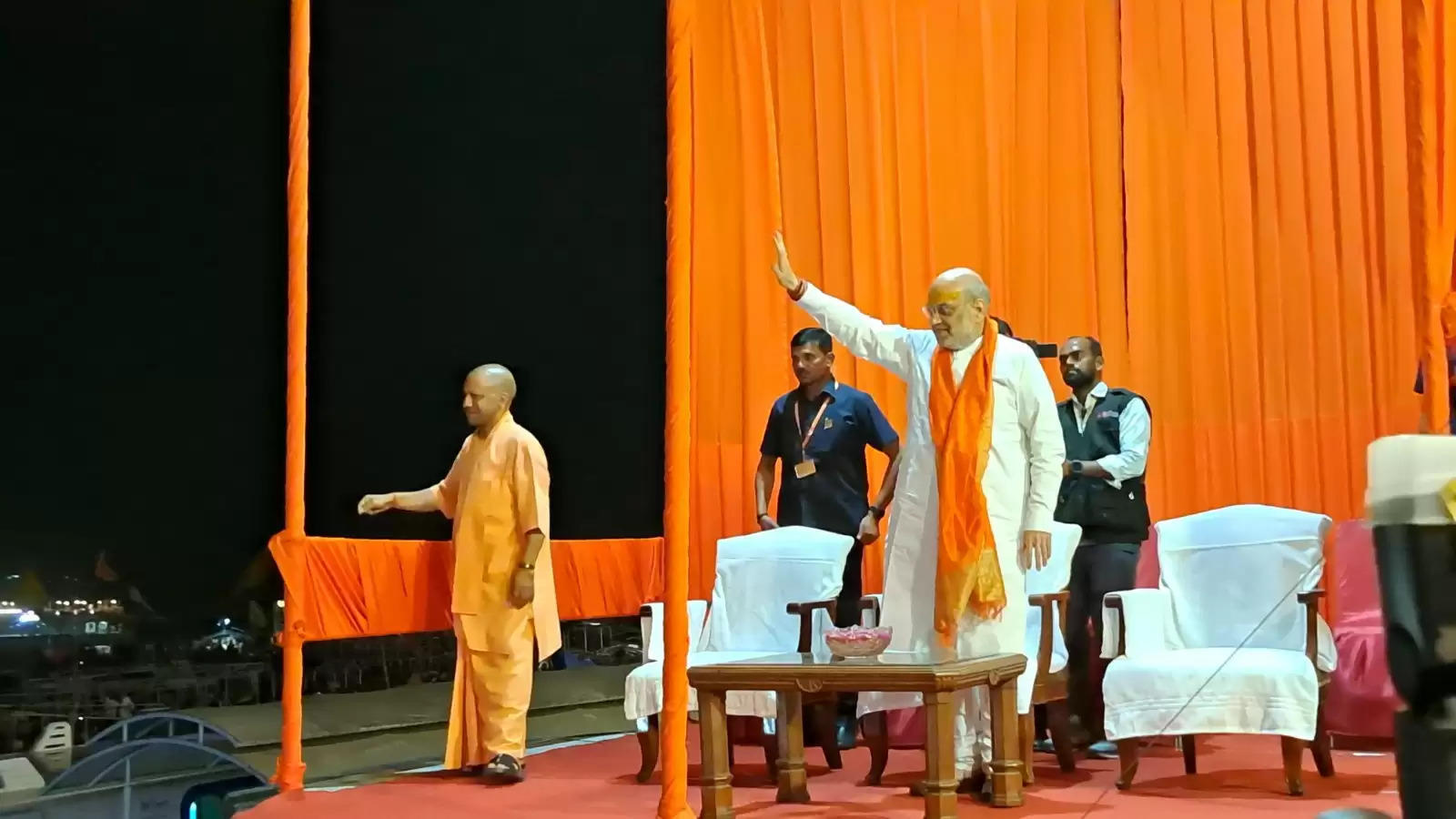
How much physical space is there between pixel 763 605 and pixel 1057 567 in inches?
37.3

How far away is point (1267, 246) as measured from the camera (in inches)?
211

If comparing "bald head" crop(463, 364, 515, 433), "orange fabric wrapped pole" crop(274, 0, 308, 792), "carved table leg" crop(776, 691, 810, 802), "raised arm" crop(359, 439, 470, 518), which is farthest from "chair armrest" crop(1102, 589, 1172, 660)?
"orange fabric wrapped pole" crop(274, 0, 308, 792)

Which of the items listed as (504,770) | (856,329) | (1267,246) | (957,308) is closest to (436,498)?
(504,770)

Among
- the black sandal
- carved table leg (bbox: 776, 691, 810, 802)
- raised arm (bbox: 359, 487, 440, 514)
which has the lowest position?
the black sandal

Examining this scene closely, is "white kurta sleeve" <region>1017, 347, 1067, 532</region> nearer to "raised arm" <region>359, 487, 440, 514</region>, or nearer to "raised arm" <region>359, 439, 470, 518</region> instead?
"raised arm" <region>359, 439, 470, 518</region>

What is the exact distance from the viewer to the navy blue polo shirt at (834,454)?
15.7ft

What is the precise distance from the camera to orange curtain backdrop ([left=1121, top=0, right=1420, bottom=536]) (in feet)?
16.8

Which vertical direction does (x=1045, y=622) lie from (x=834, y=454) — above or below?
below

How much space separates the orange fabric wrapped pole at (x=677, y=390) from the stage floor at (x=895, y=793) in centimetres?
88

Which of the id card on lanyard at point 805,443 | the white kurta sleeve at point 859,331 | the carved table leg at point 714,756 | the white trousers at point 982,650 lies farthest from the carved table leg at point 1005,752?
the id card on lanyard at point 805,443

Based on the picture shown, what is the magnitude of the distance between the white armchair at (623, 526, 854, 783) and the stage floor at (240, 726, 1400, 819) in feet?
0.76

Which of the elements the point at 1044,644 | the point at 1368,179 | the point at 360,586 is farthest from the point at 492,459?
the point at 1368,179

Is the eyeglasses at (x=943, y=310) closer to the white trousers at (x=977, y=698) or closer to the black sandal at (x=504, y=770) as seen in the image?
the white trousers at (x=977, y=698)

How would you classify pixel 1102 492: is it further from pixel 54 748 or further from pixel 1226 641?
pixel 54 748
